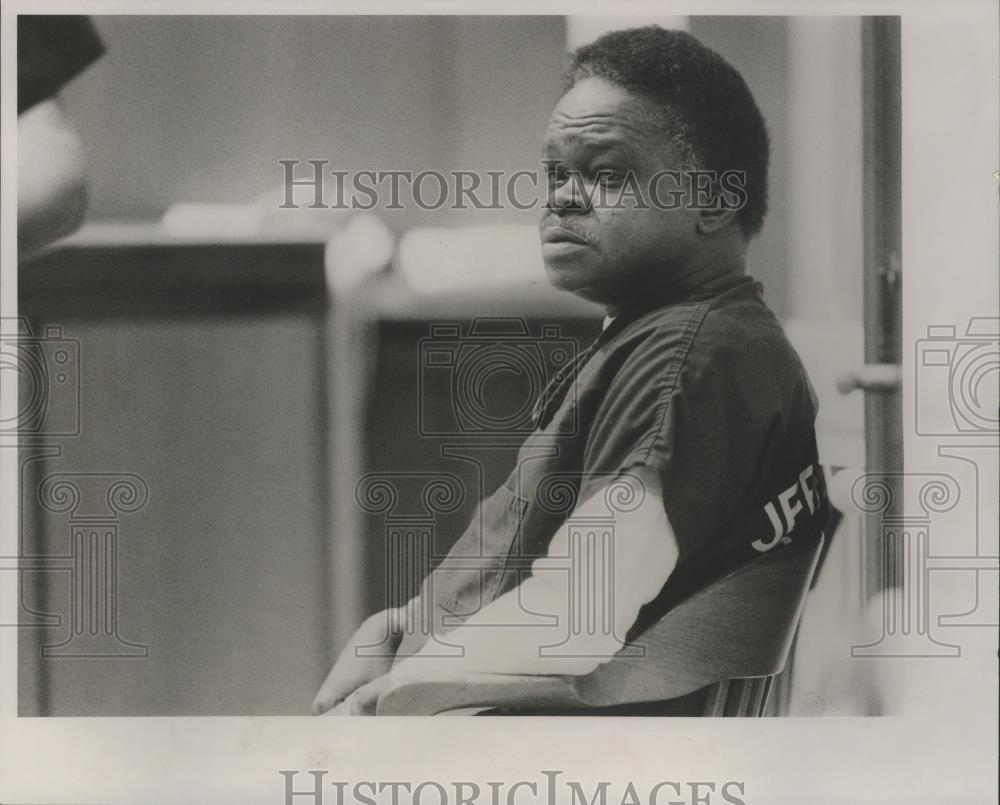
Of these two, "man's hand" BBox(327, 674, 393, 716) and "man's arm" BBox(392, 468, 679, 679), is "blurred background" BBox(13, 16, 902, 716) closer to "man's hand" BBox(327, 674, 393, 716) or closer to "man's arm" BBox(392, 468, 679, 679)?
"man's hand" BBox(327, 674, 393, 716)

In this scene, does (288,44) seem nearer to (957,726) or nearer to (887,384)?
(887,384)

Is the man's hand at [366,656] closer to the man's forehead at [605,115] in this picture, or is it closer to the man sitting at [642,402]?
the man sitting at [642,402]

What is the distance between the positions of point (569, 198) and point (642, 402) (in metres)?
0.40

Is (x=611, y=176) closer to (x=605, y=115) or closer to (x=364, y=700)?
(x=605, y=115)

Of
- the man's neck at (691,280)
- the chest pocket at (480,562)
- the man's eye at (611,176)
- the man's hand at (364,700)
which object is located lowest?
the man's hand at (364,700)

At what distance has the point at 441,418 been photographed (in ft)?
6.50

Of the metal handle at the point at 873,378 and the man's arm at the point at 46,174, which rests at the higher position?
the man's arm at the point at 46,174

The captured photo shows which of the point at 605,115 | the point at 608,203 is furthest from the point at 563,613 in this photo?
the point at 605,115

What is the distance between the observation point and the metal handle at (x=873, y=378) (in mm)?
1988

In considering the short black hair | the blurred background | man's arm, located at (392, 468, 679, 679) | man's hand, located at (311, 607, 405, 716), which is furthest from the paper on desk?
man's hand, located at (311, 607, 405, 716)

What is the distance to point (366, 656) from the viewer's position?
6.51 feet

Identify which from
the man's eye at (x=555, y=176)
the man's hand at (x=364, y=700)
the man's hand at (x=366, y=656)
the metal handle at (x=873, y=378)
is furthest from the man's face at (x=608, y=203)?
the man's hand at (x=364, y=700)

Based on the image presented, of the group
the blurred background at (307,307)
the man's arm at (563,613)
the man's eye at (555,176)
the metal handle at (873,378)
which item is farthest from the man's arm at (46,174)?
the metal handle at (873,378)

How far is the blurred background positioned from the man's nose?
6cm
